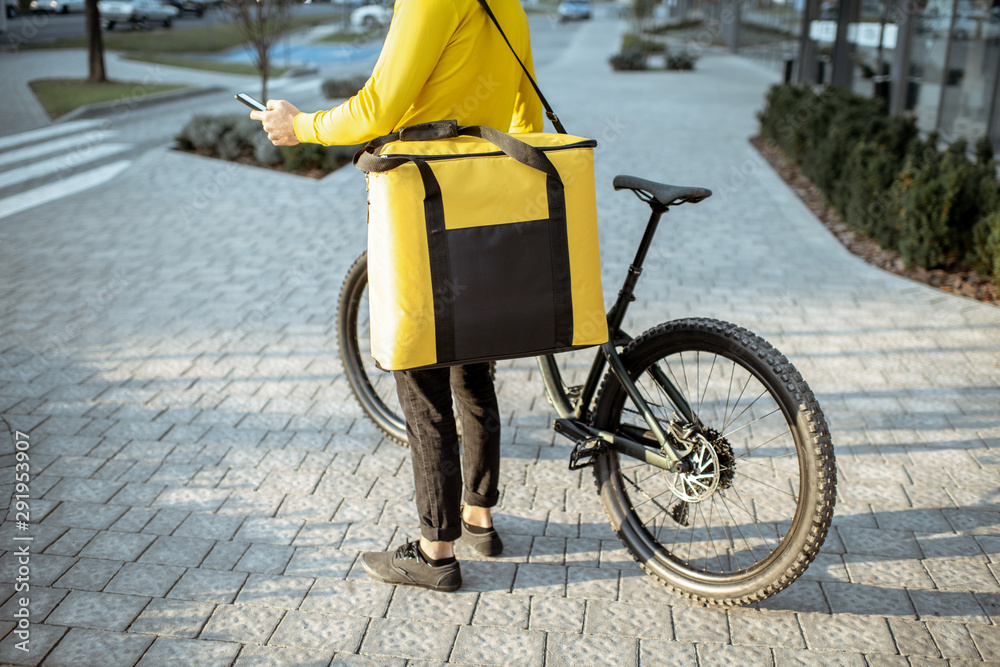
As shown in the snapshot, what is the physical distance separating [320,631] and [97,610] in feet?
2.43

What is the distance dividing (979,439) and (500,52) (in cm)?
292

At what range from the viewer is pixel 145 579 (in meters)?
2.86

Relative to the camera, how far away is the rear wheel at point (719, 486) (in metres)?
2.41

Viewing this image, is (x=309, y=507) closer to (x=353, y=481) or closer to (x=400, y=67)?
(x=353, y=481)

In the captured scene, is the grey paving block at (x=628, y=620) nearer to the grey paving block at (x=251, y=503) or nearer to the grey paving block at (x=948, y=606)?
the grey paving block at (x=948, y=606)

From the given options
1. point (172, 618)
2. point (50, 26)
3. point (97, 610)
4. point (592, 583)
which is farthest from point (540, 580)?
point (50, 26)

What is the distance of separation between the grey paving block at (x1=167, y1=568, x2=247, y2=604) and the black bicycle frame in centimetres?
125

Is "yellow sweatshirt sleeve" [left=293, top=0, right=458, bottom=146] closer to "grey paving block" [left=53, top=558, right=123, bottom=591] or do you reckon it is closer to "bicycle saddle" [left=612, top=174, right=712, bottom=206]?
"bicycle saddle" [left=612, top=174, right=712, bottom=206]

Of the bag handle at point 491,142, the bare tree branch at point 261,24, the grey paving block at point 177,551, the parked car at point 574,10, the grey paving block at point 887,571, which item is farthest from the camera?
the parked car at point 574,10

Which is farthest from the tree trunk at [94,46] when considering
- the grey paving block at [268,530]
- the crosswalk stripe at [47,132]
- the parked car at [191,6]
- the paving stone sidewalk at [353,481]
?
the parked car at [191,6]

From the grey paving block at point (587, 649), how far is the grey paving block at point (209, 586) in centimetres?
107

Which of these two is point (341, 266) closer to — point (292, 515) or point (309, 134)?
point (292, 515)

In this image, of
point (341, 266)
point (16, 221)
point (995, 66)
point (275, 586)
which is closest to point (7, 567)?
point (275, 586)

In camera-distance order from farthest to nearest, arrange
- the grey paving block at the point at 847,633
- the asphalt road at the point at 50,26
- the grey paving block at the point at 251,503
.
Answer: the asphalt road at the point at 50,26 < the grey paving block at the point at 251,503 < the grey paving block at the point at 847,633
